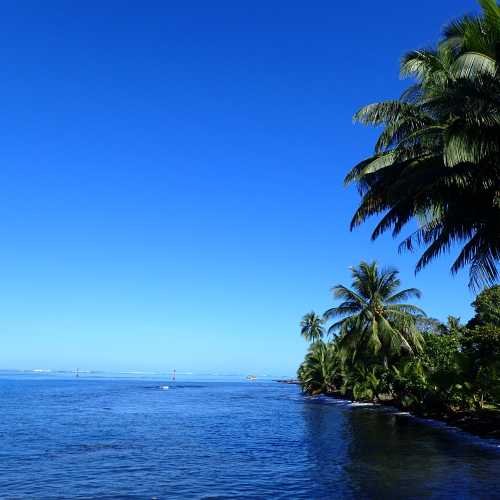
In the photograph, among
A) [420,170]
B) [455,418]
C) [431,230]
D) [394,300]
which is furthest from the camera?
[394,300]

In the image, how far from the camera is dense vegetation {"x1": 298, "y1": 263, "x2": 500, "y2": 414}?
103 feet

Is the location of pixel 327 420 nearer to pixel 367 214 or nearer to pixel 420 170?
pixel 367 214

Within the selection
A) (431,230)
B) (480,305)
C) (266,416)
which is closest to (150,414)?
(266,416)

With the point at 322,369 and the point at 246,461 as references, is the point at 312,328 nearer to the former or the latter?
the point at 322,369

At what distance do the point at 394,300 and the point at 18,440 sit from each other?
36.8m

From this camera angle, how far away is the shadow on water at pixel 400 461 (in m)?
15.2

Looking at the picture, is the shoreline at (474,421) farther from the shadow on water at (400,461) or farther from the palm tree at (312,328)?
the palm tree at (312,328)

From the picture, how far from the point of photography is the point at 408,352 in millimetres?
51656

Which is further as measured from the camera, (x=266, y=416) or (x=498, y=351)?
(x=266, y=416)

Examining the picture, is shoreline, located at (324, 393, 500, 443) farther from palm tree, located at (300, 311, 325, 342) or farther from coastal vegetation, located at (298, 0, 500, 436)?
palm tree, located at (300, 311, 325, 342)

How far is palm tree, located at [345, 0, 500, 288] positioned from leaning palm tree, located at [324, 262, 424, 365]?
2862 cm

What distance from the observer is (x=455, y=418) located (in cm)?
3344

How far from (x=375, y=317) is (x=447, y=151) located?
3640 centimetres

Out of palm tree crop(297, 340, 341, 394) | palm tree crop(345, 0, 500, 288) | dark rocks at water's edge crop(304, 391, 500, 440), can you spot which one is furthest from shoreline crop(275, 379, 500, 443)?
palm tree crop(297, 340, 341, 394)
